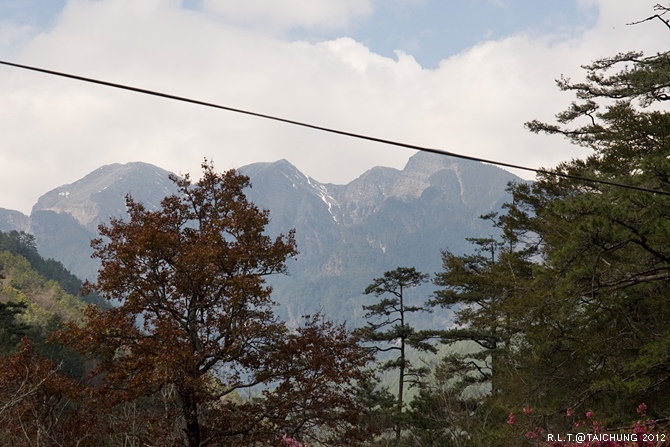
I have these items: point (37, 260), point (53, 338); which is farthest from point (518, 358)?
point (37, 260)

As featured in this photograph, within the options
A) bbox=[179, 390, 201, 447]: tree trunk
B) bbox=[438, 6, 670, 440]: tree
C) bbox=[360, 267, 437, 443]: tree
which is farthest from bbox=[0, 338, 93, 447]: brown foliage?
bbox=[360, 267, 437, 443]: tree

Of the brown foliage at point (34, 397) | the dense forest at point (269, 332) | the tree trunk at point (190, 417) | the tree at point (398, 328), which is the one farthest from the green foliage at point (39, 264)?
the tree trunk at point (190, 417)

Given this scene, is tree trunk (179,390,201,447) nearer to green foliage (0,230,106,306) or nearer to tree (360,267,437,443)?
tree (360,267,437,443)

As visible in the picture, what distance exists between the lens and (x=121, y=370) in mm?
12656

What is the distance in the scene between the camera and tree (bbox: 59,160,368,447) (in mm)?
12664

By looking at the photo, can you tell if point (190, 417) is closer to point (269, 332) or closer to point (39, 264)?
point (269, 332)

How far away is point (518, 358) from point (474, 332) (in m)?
5.27

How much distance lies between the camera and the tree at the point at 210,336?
41.5 ft

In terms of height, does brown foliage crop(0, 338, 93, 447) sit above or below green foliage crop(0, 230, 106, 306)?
below

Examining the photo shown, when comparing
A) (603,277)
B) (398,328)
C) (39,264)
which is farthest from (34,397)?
(39,264)

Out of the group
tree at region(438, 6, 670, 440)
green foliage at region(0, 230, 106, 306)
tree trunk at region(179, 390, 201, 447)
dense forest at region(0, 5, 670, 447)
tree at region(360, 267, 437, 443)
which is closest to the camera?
tree at region(438, 6, 670, 440)

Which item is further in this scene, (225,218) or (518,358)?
(518,358)

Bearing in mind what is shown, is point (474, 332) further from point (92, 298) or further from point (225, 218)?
point (92, 298)

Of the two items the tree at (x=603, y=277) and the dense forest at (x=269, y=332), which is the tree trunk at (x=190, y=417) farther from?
the tree at (x=603, y=277)
